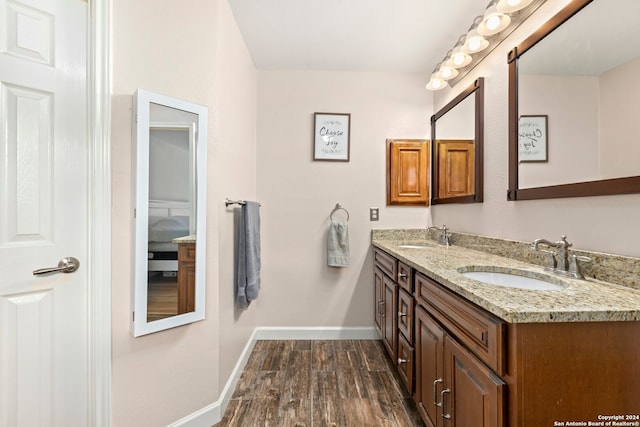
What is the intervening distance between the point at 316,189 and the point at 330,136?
49cm

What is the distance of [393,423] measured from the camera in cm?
144

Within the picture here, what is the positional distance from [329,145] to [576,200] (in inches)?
67.6

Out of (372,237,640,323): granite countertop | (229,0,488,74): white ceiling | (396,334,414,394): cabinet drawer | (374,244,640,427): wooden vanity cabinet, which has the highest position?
(229,0,488,74): white ceiling

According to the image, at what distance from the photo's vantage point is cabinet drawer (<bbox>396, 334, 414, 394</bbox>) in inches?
58.0

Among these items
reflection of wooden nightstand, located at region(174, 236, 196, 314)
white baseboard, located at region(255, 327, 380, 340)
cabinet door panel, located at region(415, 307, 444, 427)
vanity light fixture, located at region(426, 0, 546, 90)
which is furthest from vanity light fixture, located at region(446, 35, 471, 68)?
white baseboard, located at region(255, 327, 380, 340)

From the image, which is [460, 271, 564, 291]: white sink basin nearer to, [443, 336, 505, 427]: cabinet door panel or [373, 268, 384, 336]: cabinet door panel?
[443, 336, 505, 427]: cabinet door panel

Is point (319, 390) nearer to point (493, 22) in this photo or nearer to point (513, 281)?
point (513, 281)

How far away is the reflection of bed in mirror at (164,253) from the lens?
3.96 feet

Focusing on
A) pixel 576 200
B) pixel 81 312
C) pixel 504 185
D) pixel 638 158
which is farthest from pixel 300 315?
pixel 638 158

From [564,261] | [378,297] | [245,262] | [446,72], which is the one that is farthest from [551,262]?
[245,262]

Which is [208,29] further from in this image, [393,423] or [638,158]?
[393,423]

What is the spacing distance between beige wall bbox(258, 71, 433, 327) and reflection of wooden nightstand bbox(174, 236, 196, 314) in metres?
1.12

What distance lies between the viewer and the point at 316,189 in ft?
7.98

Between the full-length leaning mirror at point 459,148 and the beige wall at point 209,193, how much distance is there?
1640 mm
